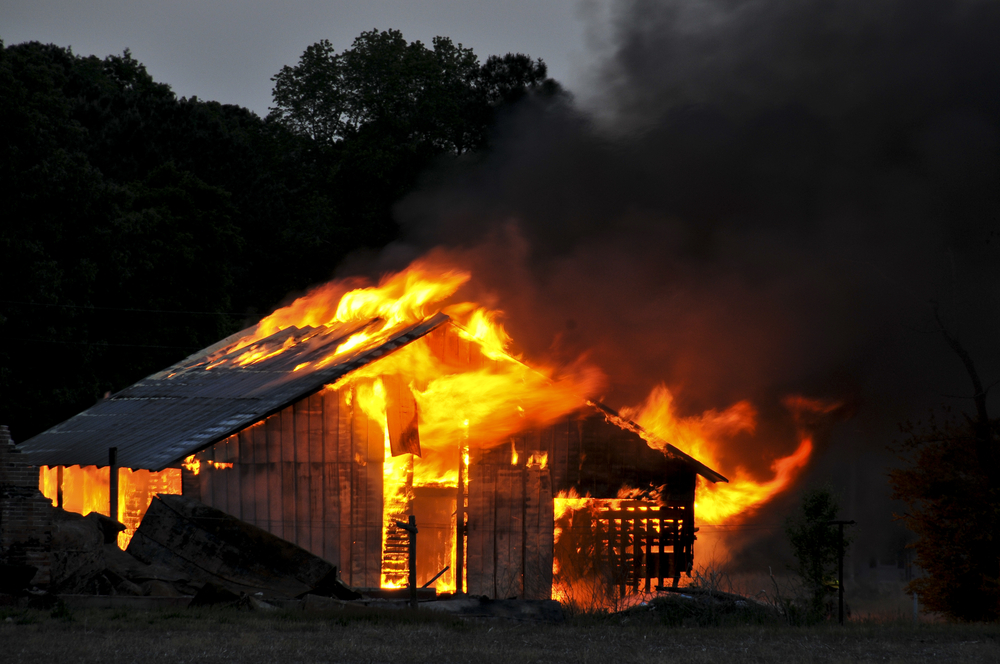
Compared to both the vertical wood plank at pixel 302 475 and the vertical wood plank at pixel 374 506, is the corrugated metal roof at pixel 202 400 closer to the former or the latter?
the vertical wood plank at pixel 302 475

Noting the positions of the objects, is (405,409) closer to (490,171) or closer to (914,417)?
(490,171)

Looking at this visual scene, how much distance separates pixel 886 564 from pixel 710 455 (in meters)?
6.62

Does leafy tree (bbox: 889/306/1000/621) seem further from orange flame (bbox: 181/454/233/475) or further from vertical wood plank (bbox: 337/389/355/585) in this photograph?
orange flame (bbox: 181/454/233/475)

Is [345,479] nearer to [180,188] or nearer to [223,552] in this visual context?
[223,552]

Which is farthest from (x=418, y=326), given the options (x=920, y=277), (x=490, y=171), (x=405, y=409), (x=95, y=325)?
(x=95, y=325)

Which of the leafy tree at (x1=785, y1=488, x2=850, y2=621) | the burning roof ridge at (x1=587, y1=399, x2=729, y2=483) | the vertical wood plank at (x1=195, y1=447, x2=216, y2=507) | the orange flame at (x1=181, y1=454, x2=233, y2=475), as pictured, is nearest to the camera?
the leafy tree at (x1=785, y1=488, x2=850, y2=621)

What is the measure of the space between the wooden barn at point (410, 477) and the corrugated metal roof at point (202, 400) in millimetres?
81

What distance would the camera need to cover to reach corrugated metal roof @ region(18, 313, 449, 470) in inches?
849

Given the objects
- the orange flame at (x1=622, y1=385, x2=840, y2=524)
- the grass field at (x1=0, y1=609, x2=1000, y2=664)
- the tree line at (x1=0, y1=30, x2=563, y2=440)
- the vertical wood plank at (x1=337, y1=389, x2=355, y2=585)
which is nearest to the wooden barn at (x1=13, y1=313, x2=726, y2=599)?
the vertical wood plank at (x1=337, y1=389, x2=355, y2=585)

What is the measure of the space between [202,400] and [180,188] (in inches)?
921

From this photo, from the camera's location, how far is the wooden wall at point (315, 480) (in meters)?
21.6

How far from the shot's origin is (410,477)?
2203 cm

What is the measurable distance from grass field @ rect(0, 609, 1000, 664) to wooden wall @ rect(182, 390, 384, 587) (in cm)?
472

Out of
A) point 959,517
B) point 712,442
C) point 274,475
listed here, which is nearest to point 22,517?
point 274,475
